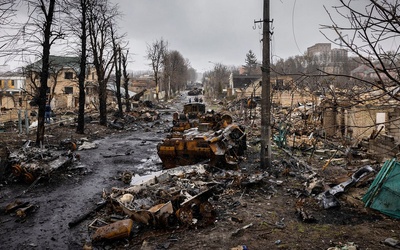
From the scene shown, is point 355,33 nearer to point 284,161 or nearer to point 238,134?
point 284,161

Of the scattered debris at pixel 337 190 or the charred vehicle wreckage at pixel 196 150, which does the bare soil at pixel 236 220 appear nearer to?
the scattered debris at pixel 337 190

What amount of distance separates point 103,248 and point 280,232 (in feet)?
10.4

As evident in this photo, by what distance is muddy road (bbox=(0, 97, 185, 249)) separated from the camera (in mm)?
5770

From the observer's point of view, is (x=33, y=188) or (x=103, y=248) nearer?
(x=103, y=248)

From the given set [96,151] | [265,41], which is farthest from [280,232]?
[96,151]

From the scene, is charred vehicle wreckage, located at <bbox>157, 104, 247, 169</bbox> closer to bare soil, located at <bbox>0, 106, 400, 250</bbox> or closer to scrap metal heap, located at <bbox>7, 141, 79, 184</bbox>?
bare soil, located at <bbox>0, 106, 400, 250</bbox>

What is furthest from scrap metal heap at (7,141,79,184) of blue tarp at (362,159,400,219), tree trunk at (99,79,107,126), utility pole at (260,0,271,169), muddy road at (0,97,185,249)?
tree trunk at (99,79,107,126)

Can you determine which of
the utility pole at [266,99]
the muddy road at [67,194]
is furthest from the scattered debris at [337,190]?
the muddy road at [67,194]

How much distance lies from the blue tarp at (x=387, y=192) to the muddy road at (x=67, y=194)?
571 cm

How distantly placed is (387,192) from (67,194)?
25.4 feet

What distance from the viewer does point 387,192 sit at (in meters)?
5.89

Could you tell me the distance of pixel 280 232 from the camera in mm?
5473

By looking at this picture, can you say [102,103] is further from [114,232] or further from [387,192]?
[387,192]

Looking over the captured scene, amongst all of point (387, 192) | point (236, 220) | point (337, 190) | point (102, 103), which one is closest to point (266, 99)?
point (337, 190)
